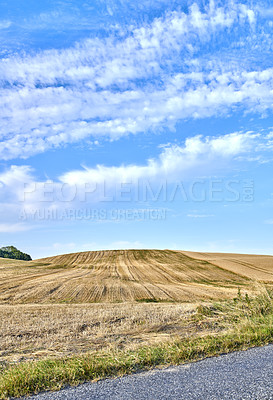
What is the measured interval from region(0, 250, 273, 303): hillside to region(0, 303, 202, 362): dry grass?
4.51 m

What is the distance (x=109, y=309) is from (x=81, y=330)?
3.91 meters

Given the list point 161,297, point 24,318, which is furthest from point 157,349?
point 161,297

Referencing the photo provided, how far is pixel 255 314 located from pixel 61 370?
584 centimetres

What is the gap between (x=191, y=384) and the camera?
478 centimetres

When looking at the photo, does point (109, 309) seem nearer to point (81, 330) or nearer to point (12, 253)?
point (81, 330)

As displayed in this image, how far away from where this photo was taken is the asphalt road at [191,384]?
14.7 feet

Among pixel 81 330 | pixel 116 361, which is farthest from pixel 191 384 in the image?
pixel 81 330

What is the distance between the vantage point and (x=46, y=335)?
401 inches

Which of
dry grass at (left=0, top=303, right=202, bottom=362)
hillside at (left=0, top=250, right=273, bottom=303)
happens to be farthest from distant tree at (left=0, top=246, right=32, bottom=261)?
dry grass at (left=0, top=303, right=202, bottom=362)

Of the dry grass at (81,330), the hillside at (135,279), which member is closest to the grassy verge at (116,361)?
the dry grass at (81,330)

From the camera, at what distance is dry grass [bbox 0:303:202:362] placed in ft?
26.8

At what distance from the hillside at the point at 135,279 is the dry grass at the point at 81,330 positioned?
14.8ft

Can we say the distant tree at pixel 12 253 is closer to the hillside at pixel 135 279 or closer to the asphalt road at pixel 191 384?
the hillside at pixel 135 279

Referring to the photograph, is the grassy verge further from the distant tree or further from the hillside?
the distant tree
